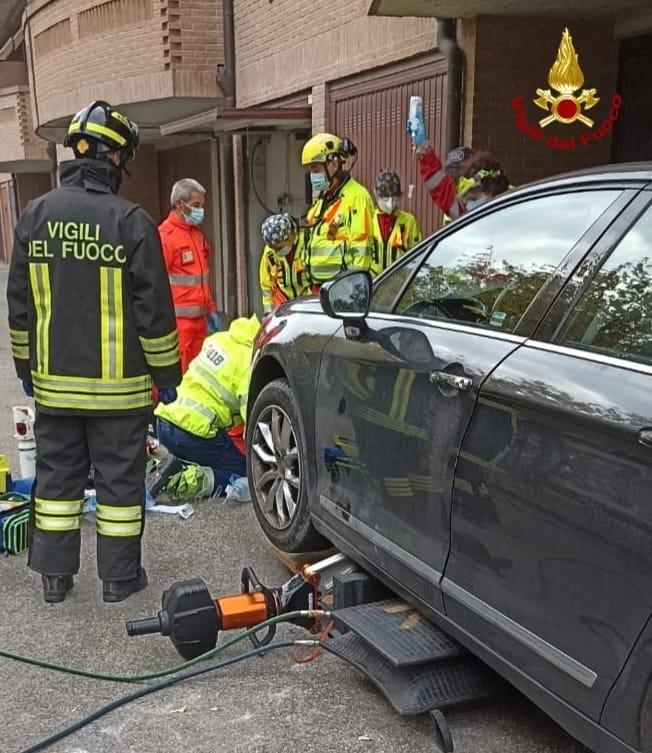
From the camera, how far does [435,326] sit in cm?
280

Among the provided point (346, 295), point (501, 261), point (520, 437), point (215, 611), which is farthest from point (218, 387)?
point (520, 437)

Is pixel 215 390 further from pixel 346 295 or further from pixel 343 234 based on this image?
pixel 346 295

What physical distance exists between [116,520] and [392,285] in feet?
5.09

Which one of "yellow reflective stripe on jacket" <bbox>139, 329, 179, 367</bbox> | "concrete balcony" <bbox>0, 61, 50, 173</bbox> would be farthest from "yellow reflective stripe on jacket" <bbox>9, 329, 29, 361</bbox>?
"concrete balcony" <bbox>0, 61, 50, 173</bbox>

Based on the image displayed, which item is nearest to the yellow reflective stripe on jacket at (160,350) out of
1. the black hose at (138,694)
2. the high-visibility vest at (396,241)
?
the black hose at (138,694)

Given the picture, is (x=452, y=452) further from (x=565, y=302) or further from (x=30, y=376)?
(x=30, y=376)

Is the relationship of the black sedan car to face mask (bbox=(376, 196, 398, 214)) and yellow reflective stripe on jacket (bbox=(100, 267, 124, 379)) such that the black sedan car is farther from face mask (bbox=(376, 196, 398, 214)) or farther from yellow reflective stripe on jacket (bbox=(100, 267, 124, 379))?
face mask (bbox=(376, 196, 398, 214))

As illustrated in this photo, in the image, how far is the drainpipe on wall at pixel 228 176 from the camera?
1141 cm

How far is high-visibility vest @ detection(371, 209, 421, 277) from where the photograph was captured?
19.6 ft

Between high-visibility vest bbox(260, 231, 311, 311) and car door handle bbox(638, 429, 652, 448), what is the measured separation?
408 centimetres

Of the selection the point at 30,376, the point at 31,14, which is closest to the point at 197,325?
the point at 30,376

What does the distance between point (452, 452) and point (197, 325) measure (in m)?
4.40

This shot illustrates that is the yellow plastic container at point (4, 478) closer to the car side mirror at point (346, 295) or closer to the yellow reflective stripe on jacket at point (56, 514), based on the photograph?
the yellow reflective stripe on jacket at point (56, 514)

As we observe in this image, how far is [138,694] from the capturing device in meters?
2.90
